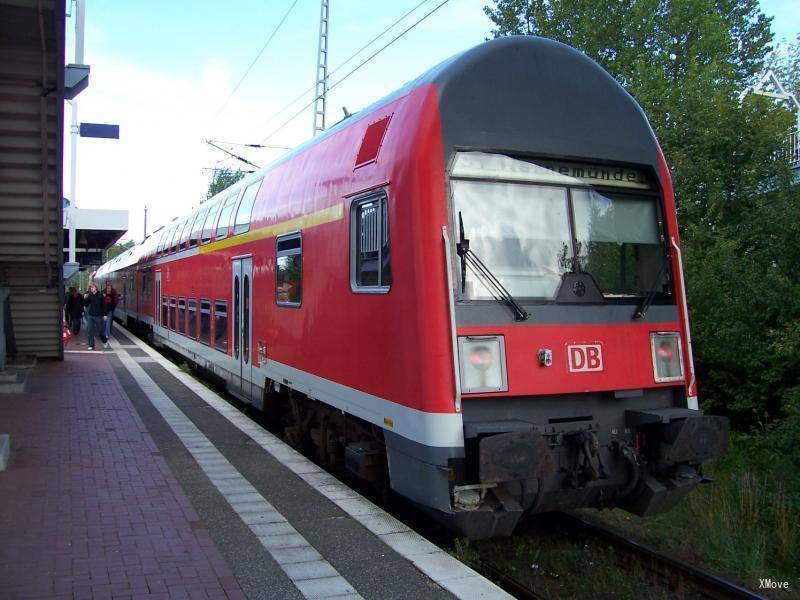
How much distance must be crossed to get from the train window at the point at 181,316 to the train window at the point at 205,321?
2096 millimetres

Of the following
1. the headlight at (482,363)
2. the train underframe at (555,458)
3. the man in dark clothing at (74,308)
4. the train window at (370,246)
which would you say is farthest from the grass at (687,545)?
the man in dark clothing at (74,308)

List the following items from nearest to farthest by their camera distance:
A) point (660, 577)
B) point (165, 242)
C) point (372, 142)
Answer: point (660, 577)
point (372, 142)
point (165, 242)

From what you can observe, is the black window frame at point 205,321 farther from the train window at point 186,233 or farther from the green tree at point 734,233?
the green tree at point 734,233

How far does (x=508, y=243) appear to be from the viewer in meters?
4.98

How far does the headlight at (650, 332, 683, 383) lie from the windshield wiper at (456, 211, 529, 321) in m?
1.22

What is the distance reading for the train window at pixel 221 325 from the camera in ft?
34.3

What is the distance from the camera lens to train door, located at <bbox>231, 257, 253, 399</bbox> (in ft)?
29.8

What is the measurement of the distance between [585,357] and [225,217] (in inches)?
291

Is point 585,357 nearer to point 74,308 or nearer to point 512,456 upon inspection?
point 512,456

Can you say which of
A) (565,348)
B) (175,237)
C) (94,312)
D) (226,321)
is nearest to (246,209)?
(226,321)

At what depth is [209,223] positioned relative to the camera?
12141mm

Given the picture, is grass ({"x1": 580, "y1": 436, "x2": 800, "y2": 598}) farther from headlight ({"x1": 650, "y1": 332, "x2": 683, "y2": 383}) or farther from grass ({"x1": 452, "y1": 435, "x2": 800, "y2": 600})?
headlight ({"x1": 650, "y1": 332, "x2": 683, "y2": 383})

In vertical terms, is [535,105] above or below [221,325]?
above

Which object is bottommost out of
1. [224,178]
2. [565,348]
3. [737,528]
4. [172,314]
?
[737,528]
